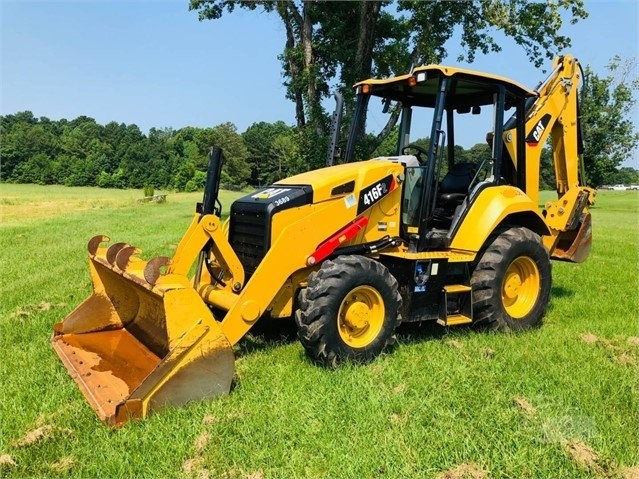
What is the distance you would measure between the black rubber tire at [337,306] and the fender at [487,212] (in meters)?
1.23

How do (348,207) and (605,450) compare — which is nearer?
(605,450)

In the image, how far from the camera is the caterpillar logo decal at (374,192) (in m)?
5.62

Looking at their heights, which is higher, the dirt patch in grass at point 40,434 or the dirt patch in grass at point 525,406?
the dirt patch in grass at point 525,406

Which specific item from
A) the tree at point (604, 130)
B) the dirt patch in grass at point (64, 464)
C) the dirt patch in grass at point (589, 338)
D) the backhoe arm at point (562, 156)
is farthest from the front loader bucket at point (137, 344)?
the tree at point (604, 130)

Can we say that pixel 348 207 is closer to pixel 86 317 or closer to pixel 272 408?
pixel 272 408

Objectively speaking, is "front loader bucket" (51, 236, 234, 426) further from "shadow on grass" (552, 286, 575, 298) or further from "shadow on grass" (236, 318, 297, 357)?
"shadow on grass" (552, 286, 575, 298)

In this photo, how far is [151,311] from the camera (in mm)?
5598

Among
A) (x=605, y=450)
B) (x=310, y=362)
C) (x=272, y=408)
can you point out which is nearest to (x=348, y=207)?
(x=310, y=362)

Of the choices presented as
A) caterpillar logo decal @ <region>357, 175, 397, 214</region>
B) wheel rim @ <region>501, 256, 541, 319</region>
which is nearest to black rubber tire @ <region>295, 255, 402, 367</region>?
caterpillar logo decal @ <region>357, 175, 397, 214</region>

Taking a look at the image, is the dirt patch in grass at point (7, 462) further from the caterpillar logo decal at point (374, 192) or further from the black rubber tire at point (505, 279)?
the black rubber tire at point (505, 279)

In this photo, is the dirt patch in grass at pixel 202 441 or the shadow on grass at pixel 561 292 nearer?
the dirt patch in grass at pixel 202 441

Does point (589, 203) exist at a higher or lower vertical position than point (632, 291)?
higher

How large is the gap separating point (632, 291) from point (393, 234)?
188 inches

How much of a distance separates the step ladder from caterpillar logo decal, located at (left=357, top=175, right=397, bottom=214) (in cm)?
120
